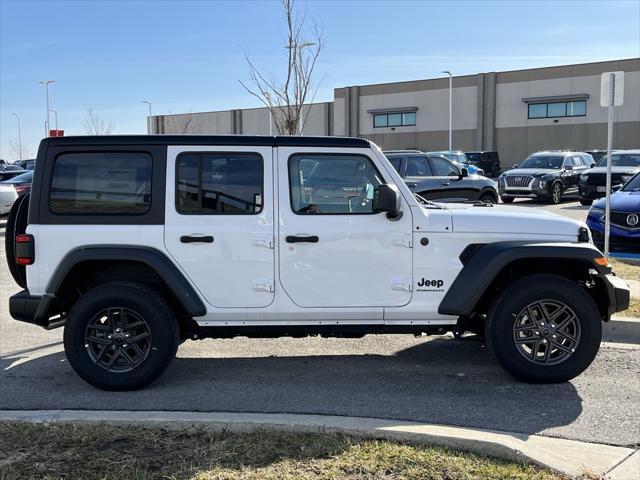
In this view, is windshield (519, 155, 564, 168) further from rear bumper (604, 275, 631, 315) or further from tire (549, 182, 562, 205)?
rear bumper (604, 275, 631, 315)

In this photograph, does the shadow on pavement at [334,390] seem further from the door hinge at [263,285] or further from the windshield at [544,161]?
the windshield at [544,161]

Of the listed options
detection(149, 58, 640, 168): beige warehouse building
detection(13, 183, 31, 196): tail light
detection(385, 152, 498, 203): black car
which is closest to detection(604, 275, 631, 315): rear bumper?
detection(385, 152, 498, 203): black car

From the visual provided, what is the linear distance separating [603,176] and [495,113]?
31.7 metres

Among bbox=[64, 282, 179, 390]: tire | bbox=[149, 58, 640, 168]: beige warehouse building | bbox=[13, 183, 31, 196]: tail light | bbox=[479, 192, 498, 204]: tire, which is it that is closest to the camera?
bbox=[64, 282, 179, 390]: tire

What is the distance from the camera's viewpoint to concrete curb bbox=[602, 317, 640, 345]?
6.75 metres

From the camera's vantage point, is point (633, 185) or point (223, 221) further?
point (633, 185)

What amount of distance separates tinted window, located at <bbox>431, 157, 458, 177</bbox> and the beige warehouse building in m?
28.9

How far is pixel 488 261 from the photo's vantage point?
5012mm

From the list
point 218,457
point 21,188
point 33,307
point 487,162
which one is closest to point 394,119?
point 487,162

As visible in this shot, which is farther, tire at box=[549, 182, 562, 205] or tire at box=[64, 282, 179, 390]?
tire at box=[549, 182, 562, 205]

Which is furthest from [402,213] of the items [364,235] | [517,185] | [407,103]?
[407,103]

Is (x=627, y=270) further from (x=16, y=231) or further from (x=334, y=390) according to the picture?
(x=16, y=231)

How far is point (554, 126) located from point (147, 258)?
4738cm

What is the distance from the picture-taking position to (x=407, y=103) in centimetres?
5419
